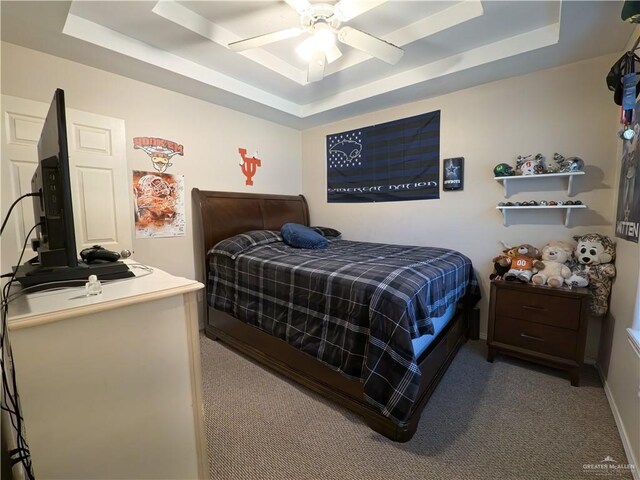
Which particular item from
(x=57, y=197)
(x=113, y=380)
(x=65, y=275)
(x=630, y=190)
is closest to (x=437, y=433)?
(x=113, y=380)

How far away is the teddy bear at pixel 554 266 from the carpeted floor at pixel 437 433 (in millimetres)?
693

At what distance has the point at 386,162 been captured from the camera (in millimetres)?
3180

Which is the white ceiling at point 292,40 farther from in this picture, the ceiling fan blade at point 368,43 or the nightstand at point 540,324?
the nightstand at point 540,324

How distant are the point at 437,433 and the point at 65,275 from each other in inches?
74.9

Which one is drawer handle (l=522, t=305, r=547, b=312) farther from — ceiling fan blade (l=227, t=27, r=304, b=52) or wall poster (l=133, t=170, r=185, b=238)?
wall poster (l=133, t=170, r=185, b=238)

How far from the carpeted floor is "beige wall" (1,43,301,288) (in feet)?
5.41

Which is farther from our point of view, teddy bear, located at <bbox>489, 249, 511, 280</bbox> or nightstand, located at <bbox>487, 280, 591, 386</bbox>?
teddy bear, located at <bbox>489, 249, 511, 280</bbox>

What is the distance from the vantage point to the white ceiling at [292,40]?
5.80 ft

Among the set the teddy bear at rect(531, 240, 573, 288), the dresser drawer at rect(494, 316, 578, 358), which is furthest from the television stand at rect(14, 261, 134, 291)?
the teddy bear at rect(531, 240, 573, 288)

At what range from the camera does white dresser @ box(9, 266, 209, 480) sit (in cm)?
77

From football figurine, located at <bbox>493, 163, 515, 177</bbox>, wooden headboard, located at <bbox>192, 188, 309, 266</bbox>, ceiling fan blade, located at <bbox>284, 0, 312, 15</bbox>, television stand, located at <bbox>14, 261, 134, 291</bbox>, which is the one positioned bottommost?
television stand, located at <bbox>14, 261, 134, 291</bbox>

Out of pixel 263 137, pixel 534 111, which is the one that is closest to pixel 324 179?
pixel 263 137

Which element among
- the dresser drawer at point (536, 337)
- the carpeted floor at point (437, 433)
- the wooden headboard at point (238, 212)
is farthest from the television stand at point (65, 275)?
the dresser drawer at point (536, 337)

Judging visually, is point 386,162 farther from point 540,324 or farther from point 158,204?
point 158,204
